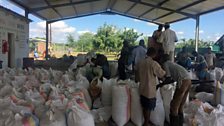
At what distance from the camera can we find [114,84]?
3953 mm

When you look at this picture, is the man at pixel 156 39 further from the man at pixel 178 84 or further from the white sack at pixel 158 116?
the white sack at pixel 158 116

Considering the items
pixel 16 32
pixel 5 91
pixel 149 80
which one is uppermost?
pixel 16 32

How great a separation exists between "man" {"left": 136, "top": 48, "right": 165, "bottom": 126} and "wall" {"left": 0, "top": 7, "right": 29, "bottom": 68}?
6.78 m

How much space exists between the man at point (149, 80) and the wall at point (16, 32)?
6781 millimetres

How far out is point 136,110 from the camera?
356 centimetres

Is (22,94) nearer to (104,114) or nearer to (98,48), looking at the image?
(104,114)

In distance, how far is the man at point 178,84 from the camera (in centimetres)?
348

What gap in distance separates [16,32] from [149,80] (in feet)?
28.1

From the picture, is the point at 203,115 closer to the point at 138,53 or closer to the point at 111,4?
the point at 138,53

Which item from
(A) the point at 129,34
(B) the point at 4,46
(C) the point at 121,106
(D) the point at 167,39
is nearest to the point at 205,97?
(D) the point at 167,39

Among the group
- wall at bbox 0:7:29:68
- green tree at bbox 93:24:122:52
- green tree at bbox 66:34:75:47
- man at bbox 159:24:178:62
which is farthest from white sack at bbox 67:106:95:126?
green tree at bbox 66:34:75:47

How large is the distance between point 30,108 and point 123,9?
1420 centimetres

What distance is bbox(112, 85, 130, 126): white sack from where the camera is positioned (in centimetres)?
350

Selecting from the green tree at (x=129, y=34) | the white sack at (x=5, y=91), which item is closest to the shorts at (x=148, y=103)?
the white sack at (x=5, y=91)
